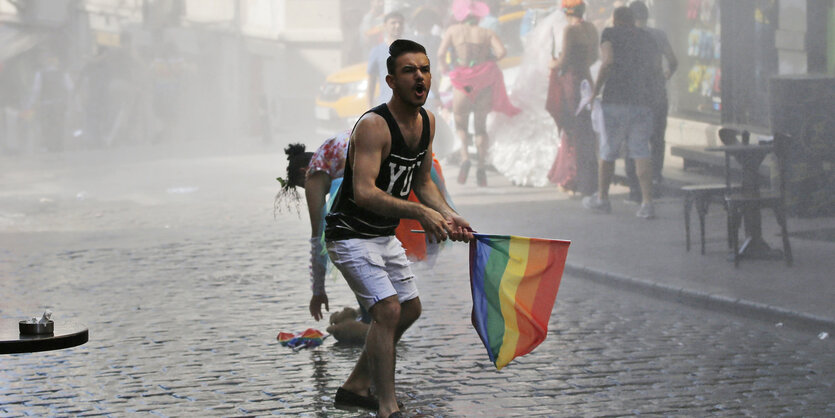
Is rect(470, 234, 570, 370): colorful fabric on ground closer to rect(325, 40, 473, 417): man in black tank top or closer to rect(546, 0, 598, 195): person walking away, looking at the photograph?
rect(325, 40, 473, 417): man in black tank top

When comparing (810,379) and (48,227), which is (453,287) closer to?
(810,379)

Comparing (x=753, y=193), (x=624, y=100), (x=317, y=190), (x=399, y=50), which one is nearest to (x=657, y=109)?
(x=624, y=100)

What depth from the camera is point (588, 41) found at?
49.0 ft

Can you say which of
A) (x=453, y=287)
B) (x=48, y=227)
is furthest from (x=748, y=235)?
(x=48, y=227)

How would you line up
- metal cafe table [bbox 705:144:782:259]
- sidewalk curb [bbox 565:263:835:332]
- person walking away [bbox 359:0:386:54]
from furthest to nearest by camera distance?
person walking away [bbox 359:0:386:54], metal cafe table [bbox 705:144:782:259], sidewalk curb [bbox 565:263:835:332]

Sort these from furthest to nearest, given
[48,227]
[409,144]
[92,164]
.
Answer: [92,164] < [48,227] < [409,144]

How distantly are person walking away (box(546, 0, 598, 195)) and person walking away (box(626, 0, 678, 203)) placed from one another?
0.59 meters

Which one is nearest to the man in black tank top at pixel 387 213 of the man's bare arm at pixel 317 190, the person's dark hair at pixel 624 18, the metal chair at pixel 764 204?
the man's bare arm at pixel 317 190

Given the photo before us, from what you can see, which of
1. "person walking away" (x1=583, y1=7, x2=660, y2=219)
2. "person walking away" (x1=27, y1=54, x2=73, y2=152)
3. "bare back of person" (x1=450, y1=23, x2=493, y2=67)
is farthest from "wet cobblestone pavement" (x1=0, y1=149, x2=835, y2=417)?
"person walking away" (x1=27, y1=54, x2=73, y2=152)

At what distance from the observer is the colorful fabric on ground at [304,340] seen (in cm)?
752

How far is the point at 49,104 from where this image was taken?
90.7 feet

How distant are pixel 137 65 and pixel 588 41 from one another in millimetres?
19061

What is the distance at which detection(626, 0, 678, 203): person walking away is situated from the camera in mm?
14250

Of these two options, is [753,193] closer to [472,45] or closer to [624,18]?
[624,18]
